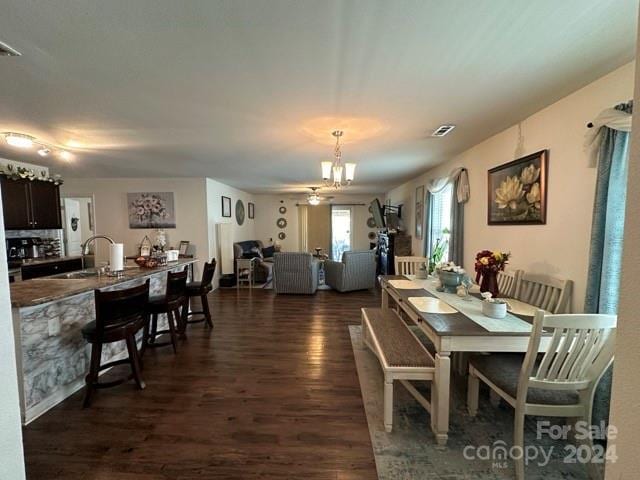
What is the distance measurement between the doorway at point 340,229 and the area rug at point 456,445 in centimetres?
702

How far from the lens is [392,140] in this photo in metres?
3.24

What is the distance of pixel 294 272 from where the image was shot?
5.43m

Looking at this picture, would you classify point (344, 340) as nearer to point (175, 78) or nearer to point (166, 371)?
point (166, 371)

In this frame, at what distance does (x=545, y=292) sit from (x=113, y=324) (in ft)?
11.3

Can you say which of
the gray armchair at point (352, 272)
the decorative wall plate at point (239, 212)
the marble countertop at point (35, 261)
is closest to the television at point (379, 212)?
the gray armchair at point (352, 272)

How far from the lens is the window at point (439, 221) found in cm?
458

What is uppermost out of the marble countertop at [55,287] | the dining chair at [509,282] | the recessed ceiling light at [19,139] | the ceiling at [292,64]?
the ceiling at [292,64]

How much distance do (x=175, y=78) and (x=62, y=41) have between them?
1.83ft

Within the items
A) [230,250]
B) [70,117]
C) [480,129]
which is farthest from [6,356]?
[230,250]

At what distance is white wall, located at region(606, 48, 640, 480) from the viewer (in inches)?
22.8

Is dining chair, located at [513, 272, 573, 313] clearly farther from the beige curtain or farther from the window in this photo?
the beige curtain

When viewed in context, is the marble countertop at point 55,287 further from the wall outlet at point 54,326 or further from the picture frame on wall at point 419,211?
the picture frame on wall at point 419,211

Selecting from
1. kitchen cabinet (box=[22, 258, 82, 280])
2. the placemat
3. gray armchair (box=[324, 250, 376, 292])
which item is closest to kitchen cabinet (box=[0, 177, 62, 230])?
kitchen cabinet (box=[22, 258, 82, 280])

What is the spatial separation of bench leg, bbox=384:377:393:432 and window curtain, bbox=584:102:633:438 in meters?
1.27
